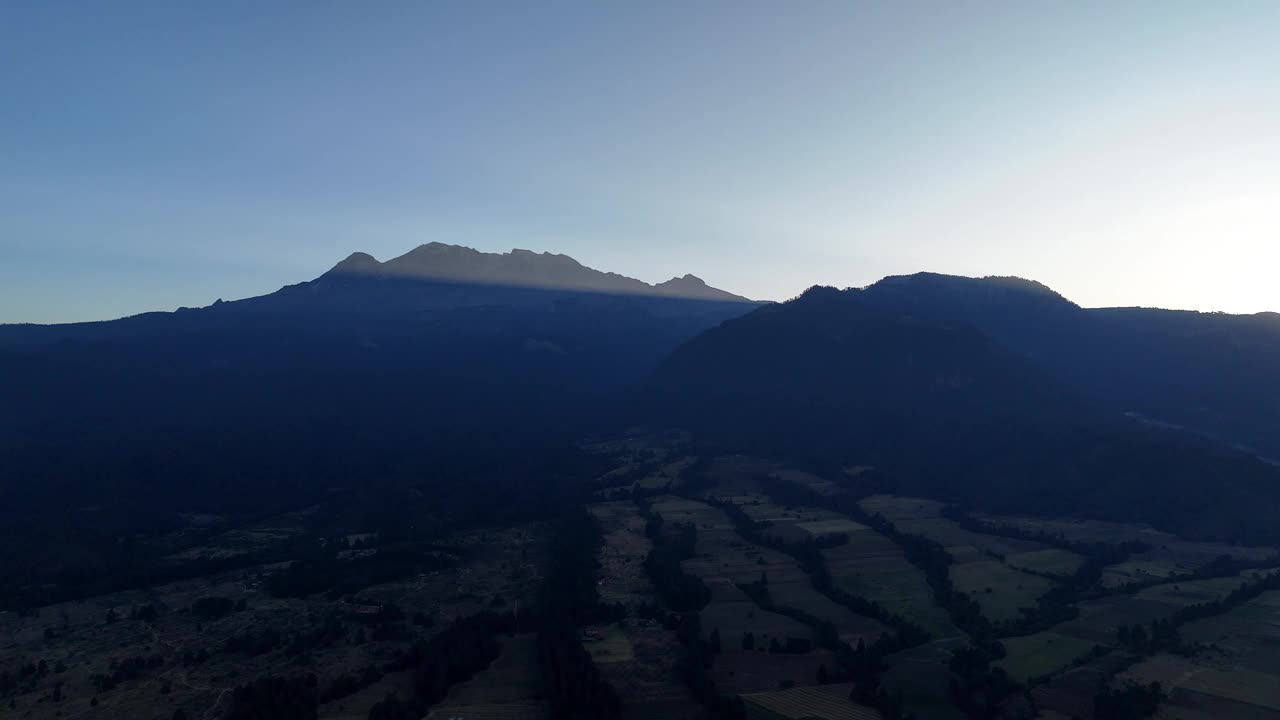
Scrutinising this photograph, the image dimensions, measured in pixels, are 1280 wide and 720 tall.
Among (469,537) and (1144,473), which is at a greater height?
(1144,473)

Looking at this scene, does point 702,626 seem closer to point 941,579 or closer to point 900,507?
point 941,579

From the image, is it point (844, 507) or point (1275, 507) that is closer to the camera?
point (1275, 507)

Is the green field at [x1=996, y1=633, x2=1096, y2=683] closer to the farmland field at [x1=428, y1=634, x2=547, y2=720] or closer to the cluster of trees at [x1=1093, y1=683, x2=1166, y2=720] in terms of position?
the cluster of trees at [x1=1093, y1=683, x2=1166, y2=720]

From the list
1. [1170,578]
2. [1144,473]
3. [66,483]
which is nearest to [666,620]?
[1170,578]

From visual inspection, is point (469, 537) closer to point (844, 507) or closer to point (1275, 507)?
point (844, 507)

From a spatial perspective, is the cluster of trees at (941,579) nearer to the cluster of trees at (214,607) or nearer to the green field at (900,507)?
the green field at (900,507)

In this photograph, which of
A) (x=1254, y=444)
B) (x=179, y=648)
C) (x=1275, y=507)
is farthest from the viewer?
(x=1254, y=444)

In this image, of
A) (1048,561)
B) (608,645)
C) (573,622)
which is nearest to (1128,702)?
(608,645)

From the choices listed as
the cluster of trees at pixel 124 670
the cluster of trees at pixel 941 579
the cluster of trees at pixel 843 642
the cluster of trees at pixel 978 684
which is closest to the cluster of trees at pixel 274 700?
the cluster of trees at pixel 124 670

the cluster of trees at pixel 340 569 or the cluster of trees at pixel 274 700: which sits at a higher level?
the cluster of trees at pixel 274 700

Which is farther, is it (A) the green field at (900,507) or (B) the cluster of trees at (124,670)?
(A) the green field at (900,507)

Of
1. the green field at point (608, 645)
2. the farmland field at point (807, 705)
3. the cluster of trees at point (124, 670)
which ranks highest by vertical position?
the farmland field at point (807, 705)
